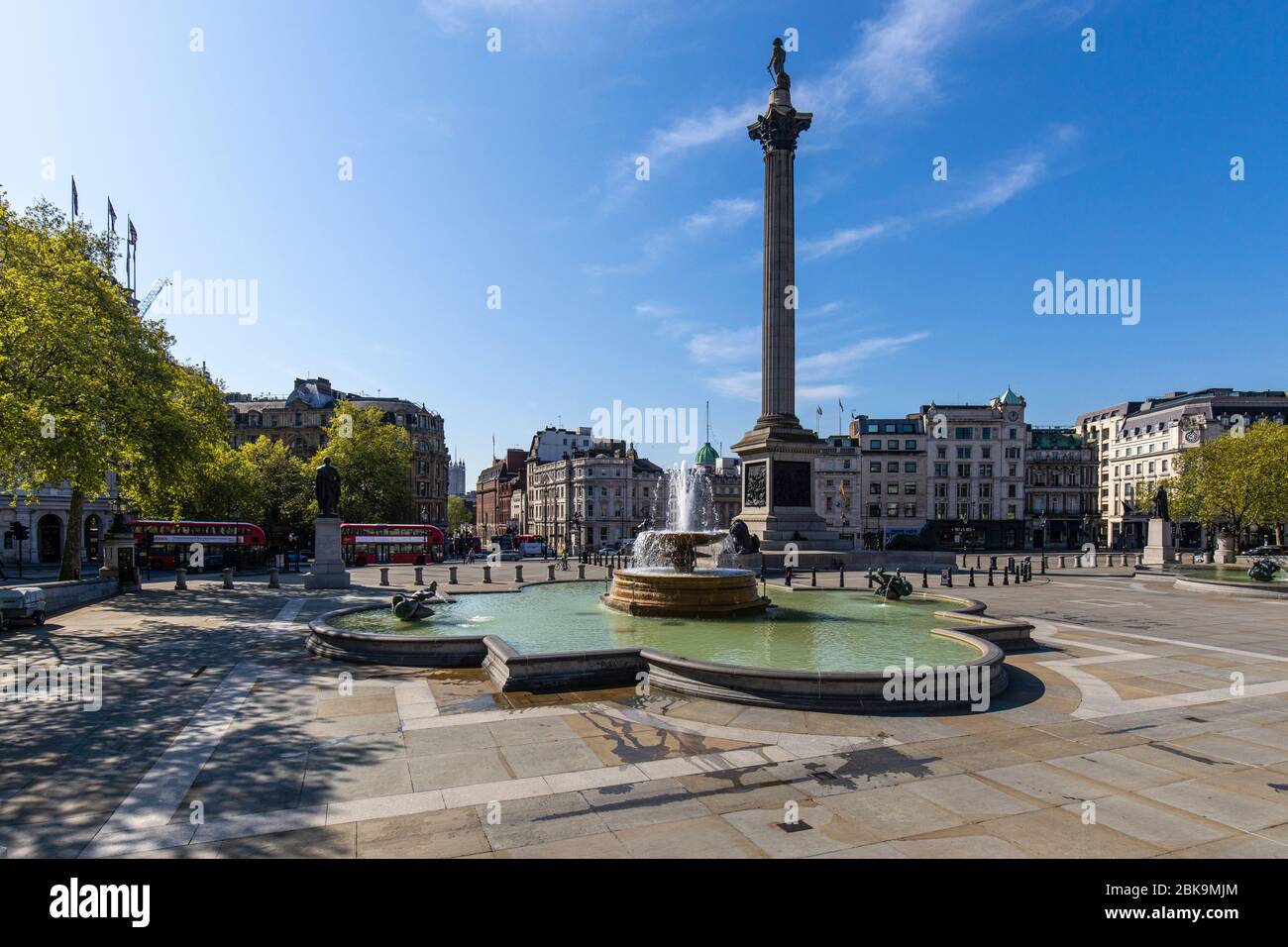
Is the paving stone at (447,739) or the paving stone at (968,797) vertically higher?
the paving stone at (968,797)

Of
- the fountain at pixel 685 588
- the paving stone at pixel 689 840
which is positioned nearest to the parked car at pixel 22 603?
the fountain at pixel 685 588

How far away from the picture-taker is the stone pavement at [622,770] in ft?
19.3

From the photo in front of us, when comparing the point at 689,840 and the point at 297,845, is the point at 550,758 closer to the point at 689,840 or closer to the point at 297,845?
the point at 689,840

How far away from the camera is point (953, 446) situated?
85.9 meters

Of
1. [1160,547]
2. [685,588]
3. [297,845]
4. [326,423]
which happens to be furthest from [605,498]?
[297,845]

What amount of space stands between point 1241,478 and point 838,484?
42.9 metres

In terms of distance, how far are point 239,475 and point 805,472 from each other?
145 ft

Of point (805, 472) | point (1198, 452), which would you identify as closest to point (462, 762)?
point (805, 472)

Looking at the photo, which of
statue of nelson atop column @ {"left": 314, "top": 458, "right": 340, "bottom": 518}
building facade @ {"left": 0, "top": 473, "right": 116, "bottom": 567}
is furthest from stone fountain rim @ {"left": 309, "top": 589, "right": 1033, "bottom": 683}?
building facade @ {"left": 0, "top": 473, "right": 116, "bottom": 567}

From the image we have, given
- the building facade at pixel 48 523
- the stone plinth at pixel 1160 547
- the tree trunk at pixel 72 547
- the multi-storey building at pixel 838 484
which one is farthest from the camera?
the multi-storey building at pixel 838 484

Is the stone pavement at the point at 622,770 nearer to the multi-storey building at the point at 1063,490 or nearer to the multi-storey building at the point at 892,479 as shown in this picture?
the multi-storey building at the point at 892,479

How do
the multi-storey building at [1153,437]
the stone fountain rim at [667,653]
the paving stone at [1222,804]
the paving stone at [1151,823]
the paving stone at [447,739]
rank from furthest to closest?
the multi-storey building at [1153,437] < the stone fountain rim at [667,653] < the paving stone at [447,739] < the paving stone at [1222,804] < the paving stone at [1151,823]

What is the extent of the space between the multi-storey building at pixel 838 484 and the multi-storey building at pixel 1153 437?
3116 centimetres

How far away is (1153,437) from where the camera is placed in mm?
90375
